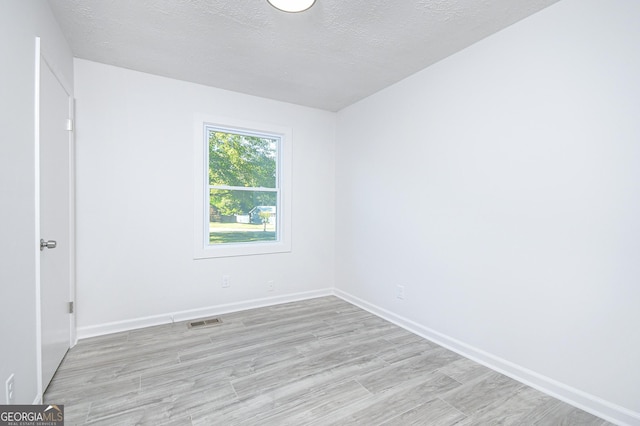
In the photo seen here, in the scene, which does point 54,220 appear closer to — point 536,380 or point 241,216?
point 241,216

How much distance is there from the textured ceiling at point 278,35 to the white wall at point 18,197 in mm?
617

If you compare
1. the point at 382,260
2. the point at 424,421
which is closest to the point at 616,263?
the point at 424,421

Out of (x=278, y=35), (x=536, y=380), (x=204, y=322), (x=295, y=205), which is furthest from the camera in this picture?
(x=295, y=205)

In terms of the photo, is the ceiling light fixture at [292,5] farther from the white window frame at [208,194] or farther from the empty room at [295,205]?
the white window frame at [208,194]

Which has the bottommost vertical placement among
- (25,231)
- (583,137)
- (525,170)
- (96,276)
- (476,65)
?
(96,276)

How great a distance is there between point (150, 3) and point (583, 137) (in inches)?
116

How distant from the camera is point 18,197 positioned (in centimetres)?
152

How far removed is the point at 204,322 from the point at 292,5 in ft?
9.86

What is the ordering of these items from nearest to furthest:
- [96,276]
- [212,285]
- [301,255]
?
1. [96,276]
2. [212,285]
3. [301,255]

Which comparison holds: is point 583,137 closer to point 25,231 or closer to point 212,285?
point 25,231

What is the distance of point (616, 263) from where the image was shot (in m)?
1.73

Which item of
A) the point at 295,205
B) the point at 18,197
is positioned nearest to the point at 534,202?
the point at 295,205

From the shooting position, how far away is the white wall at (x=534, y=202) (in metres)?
1.72

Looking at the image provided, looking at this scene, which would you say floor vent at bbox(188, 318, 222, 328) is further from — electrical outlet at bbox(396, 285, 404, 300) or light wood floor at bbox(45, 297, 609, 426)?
electrical outlet at bbox(396, 285, 404, 300)
